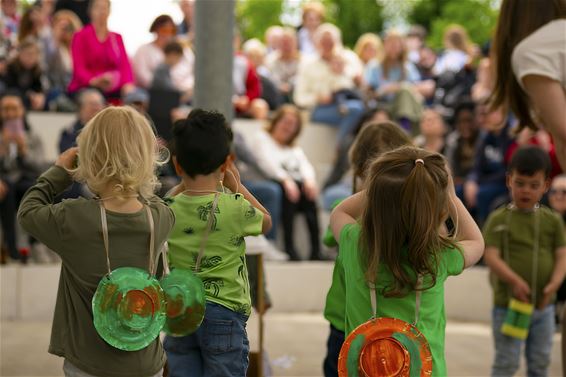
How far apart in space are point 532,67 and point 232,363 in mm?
1551

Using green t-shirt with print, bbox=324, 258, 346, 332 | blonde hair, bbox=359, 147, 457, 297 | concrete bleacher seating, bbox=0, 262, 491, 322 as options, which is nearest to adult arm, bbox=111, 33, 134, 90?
concrete bleacher seating, bbox=0, 262, 491, 322

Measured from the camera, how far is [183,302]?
4234mm

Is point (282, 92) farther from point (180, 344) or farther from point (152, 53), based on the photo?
point (180, 344)

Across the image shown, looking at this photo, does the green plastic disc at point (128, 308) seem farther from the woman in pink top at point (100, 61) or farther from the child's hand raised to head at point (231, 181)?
the woman in pink top at point (100, 61)

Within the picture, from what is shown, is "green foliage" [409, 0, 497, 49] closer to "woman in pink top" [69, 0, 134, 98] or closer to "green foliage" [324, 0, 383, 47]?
"green foliage" [324, 0, 383, 47]

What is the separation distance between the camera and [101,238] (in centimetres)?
406

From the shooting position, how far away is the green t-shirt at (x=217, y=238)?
14.6 ft

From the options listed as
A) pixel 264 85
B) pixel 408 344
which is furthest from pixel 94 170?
pixel 264 85

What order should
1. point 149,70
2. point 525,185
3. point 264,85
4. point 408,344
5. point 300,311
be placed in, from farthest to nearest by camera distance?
point 264,85 → point 149,70 → point 300,311 → point 525,185 → point 408,344

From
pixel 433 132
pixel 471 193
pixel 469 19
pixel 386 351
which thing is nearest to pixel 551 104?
pixel 386 351

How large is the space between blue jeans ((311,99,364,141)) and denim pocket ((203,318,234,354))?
26.0 ft

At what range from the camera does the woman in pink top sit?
11.7 m

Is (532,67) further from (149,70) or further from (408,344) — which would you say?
(149,70)

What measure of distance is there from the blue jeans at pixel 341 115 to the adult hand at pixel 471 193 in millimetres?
1795
